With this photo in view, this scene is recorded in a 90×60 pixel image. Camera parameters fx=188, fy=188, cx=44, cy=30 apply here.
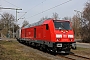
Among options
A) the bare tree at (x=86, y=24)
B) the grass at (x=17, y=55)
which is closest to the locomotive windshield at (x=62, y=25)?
the grass at (x=17, y=55)

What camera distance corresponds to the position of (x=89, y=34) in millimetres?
49875

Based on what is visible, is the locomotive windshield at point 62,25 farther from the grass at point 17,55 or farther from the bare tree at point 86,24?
the bare tree at point 86,24

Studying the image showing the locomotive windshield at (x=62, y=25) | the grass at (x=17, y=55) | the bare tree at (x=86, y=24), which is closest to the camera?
the grass at (x=17, y=55)

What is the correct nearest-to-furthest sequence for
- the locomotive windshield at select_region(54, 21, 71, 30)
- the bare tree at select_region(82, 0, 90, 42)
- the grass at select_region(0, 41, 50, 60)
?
the grass at select_region(0, 41, 50, 60), the locomotive windshield at select_region(54, 21, 71, 30), the bare tree at select_region(82, 0, 90, 42)

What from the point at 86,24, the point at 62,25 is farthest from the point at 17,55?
the point at 86,24

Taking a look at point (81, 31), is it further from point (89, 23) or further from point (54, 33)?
point (54, 33)

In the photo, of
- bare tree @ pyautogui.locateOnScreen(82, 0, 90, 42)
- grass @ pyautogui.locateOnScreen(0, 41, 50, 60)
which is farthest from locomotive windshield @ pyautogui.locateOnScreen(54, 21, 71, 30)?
bare tree @ pyautogui.locateOnScreen(82, 0, 90, 42)

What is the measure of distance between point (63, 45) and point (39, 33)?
548 centimetres

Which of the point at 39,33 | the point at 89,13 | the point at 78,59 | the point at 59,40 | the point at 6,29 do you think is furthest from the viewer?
the point at 6,29

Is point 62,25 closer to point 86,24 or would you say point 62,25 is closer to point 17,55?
point 17,55

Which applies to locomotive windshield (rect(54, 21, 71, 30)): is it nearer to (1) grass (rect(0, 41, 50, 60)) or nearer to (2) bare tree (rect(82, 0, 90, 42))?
(1) grass (rect(0, 41, 50, 60))

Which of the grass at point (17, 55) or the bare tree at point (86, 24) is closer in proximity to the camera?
the grass at point (17, 55)

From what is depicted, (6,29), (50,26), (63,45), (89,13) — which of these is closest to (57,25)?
(50,26)

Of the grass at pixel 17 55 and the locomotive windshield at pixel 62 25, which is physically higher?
the locomotive windshield at pixel 62 25
